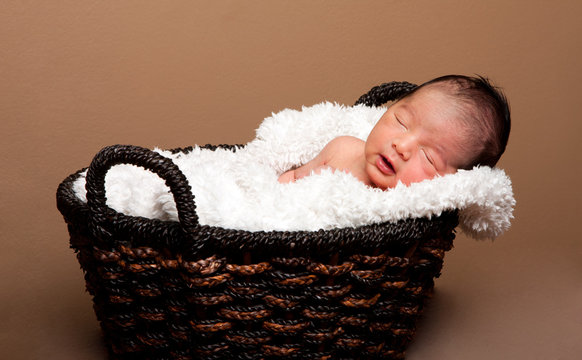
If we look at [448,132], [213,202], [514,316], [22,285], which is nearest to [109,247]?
[213,202]

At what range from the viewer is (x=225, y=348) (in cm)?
116

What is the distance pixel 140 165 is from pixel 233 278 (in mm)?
247

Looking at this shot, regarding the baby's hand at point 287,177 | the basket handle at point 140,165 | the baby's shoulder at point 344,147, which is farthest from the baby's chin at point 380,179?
the basket handle at point 140,165

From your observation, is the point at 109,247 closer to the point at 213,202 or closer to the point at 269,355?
the point at 213,202

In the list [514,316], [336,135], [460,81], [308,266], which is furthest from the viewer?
[336,135]

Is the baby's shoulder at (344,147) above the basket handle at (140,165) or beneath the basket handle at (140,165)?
above

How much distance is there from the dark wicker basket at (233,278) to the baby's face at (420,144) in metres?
0.17

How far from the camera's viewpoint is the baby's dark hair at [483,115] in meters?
1.40

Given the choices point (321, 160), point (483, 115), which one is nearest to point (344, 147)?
point (321, 160)

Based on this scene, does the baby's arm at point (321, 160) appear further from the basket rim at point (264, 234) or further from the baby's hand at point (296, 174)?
the basket rim at point (264, 234)

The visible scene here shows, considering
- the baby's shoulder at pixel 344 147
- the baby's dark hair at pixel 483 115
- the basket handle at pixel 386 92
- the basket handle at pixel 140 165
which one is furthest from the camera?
the basket handle at pixel 386 92

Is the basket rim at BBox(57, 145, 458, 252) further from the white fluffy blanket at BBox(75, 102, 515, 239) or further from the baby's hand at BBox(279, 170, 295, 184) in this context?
the baby's hand at BBox(279, 170, 295, 184)

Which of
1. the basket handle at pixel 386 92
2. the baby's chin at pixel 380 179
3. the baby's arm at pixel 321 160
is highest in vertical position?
the basket handle at pixel 386 92

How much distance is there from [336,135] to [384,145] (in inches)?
12.8
